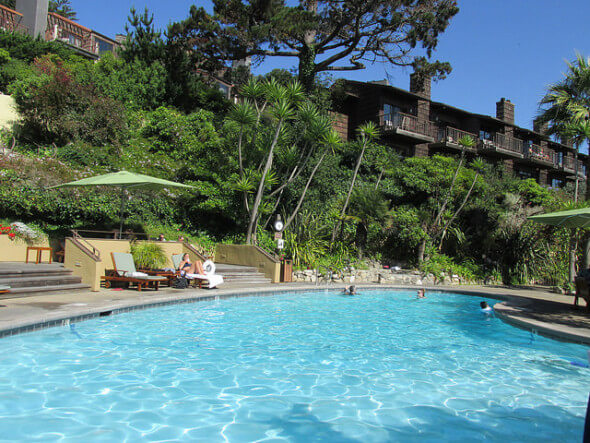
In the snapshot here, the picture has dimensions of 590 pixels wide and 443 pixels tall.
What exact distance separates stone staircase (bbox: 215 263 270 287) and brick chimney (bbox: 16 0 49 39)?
26101mm

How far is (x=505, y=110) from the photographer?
3225 cm

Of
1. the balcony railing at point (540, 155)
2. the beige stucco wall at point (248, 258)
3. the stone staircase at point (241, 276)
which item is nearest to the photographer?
the stone staircase at point (241, 276)

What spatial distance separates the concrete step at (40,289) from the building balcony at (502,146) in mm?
25483

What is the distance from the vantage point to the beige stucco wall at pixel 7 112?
55.1ft

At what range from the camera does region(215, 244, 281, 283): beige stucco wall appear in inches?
552

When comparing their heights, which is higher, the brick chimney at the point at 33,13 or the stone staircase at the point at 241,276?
the brick chimney at the point at 33,13

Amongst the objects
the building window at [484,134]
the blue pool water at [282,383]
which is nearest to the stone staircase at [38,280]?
the blue pool water at [282,383]

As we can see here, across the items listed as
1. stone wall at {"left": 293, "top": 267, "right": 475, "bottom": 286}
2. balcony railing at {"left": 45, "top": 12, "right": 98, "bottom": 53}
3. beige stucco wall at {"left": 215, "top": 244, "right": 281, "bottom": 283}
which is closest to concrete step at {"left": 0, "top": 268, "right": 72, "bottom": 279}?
beige stucco wall at {"left": 215, "top": 244, "right": 281, "bottom": 283}

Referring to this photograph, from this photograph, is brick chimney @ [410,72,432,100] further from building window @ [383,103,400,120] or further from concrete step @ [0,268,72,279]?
concrete step @ [0,268,72,279]

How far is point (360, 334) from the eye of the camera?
775cm

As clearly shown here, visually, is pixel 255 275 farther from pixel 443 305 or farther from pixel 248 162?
pixel 443 305

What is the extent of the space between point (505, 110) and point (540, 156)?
441 cm

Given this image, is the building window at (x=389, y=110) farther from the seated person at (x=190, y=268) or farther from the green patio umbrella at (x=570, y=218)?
the seated person at (x=190, y=268)

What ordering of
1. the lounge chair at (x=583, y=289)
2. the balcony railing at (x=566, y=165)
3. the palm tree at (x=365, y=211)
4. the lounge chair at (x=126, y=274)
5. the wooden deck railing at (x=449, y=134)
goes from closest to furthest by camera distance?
the lounge chair at (x=583, y=289) → the lounge chair at (x=126, y=274) → the palm tree at (x=365, y=211) → the wooden deck railing at (x=449, y=134) → the balcony railing at (x=566, y=165)
